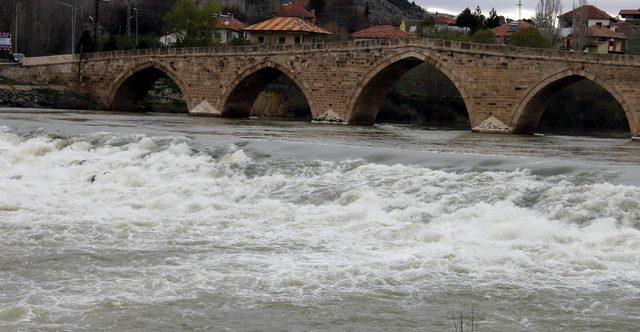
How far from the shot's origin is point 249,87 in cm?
4809

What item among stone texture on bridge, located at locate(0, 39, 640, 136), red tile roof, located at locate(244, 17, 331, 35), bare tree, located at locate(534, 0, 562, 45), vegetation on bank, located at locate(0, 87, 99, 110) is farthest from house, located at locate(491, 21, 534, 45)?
vegetation on bank, located at locate(0, 87, 99, 110)

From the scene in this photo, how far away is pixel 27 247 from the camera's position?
13031 mm

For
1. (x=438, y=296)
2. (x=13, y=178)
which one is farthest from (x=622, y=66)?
(x=438, y=296)

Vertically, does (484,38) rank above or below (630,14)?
below

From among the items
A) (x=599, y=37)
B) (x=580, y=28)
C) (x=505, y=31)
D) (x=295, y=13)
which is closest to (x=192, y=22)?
(x=295, y=13)

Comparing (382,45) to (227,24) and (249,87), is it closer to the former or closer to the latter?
(249,87)

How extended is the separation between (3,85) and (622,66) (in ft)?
101

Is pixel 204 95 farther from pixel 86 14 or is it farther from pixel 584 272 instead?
pixel 584 272

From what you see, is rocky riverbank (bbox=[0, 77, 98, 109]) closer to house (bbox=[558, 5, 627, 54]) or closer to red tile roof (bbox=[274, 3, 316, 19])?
red tile roof (bbox=[274, 3, 316, 19])

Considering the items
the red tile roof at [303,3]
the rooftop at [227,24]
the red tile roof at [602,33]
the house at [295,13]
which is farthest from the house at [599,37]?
the rooftop at [227,24]

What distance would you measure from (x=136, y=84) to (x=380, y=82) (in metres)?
16.7

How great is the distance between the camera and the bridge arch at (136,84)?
49438 millimetres

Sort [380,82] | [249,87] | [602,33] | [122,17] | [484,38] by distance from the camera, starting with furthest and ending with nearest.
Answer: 1. [122,17]
2. [602,33]
3. [484,38]
4. [249,87]
5. [380,82]

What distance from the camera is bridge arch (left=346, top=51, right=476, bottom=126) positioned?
39000mm
